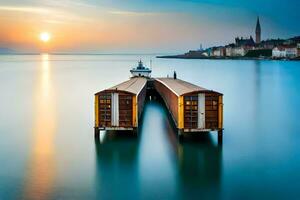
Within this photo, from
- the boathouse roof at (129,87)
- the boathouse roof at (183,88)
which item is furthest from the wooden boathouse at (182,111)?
the boathouse roof at (129,87)

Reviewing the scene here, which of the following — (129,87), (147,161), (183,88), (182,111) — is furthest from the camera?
(129,87)

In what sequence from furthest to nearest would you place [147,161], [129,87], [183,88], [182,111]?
1. [129,87]
2. [183,88]
3. [182,111]
4. [147,161]

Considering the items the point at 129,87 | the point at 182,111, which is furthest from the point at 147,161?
the point at 129,87

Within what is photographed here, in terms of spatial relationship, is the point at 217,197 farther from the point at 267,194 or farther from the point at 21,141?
the point at 21,141

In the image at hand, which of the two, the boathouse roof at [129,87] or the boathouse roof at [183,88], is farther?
the boathouse roof at [129,87]

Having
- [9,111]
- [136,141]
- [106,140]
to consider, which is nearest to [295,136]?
[136,141]

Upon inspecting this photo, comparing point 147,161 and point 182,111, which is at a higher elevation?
point 182,111

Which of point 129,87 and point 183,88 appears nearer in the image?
point 183,88

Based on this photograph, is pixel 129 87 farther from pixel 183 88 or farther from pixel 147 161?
pixel 147 161

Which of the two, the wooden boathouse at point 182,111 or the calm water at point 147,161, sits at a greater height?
the wooden boathouse at point 182,111

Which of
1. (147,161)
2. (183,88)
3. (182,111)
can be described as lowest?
(147,161)

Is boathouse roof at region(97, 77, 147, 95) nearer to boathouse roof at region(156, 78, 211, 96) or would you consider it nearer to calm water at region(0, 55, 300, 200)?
boathouse roof at region(156, 78, 211, 96)

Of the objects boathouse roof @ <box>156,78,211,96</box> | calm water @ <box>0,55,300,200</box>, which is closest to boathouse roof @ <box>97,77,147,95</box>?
→ boathouse roof @ <box>156,78,211,96</box>

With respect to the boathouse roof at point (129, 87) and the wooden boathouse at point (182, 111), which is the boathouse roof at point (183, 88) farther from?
the boathouse roof at point (129, 87)
